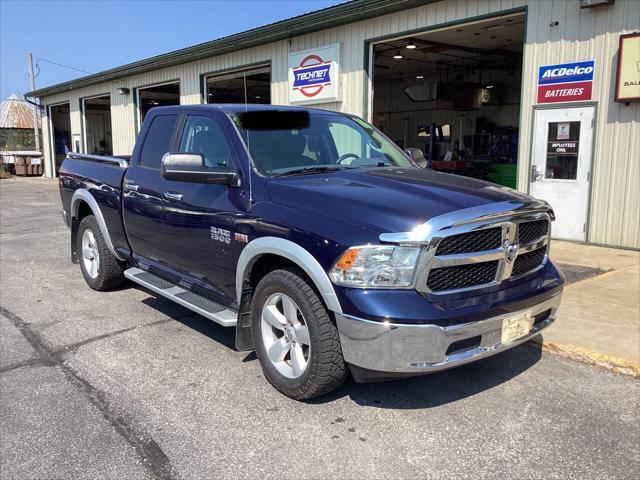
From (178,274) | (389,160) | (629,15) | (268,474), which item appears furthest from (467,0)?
(268,474)

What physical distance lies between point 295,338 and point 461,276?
44.0 inches

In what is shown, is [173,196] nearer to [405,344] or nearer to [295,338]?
[295,338]

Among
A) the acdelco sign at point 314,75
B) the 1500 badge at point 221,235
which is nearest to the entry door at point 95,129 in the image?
the acdelco sign at point 314,75

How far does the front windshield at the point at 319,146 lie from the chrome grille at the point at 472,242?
1376mm

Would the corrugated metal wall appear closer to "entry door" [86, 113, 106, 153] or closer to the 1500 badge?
the 1500 badge

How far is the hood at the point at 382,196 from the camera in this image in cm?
319

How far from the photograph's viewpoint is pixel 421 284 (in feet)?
10.2

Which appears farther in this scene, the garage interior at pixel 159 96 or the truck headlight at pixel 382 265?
the garage interior at pixel 159 96

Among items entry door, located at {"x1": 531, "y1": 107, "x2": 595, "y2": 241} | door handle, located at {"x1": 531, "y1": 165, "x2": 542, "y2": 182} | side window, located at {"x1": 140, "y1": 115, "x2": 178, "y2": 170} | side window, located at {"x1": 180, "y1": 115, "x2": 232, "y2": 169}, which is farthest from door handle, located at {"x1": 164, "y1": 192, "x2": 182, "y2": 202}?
door handle, located at {"x1": 531, "y1": 165, "x2": 542, "y2": 182}

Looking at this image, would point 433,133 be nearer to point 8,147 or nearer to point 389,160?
point 389,160

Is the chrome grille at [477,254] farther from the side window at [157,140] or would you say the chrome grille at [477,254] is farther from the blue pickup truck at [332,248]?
the side window at [157,140]

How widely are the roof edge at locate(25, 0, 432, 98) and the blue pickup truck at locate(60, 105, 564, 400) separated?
7.50 metres

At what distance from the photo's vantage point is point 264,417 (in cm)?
348

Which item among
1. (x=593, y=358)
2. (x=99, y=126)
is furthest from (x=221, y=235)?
(x=99, y=126)
